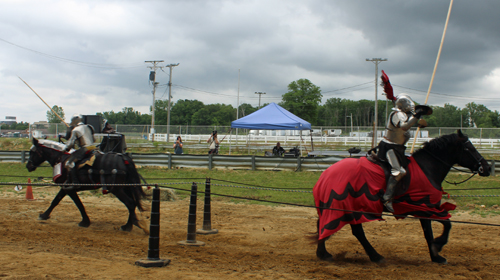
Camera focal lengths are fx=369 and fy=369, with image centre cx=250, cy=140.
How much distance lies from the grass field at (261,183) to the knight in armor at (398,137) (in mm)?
3013

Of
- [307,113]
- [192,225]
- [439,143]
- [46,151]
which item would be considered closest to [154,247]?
[192,225]

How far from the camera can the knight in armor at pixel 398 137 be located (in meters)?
5.66

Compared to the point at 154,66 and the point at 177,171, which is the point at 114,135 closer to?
the point at 177,171

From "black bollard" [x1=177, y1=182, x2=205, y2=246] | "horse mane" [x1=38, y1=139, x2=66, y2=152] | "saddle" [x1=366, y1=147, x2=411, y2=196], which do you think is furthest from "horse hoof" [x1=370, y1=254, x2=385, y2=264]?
"horse mane" [x1=38, y1=139, x2=66, y2=152]

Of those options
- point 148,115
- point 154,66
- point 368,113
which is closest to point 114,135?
point 154,66

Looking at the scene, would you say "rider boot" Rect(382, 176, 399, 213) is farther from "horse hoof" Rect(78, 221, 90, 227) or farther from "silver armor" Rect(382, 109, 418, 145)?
"horse hoof" Rect(78, 221, 90, 227)

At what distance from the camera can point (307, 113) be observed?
83.2 m

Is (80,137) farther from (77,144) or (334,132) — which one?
(334,132)

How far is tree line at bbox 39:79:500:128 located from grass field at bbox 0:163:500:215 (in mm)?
43386

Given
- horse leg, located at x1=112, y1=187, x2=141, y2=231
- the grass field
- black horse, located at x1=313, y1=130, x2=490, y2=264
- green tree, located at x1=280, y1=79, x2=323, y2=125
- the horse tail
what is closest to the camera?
black horse, located at x1=313, y1=130, x2=490, y2=264

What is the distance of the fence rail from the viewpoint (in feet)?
56.7

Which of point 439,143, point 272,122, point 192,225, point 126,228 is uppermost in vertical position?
point 272,122

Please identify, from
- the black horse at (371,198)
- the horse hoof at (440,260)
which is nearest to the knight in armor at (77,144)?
the black horse at (371,198)

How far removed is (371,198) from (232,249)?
2544 mm
